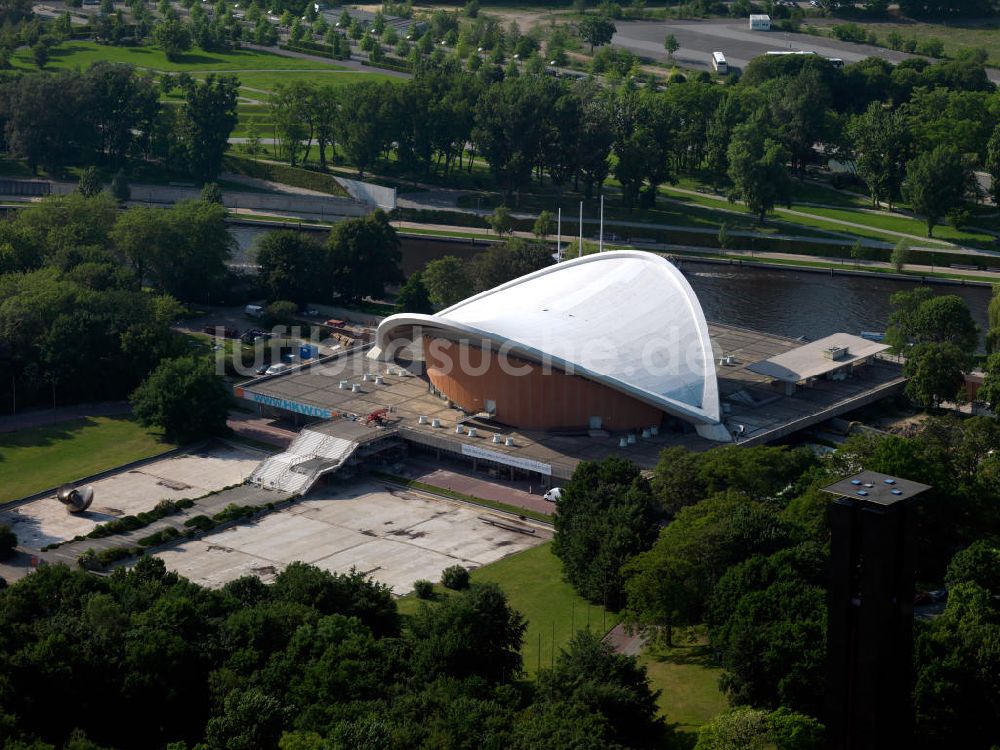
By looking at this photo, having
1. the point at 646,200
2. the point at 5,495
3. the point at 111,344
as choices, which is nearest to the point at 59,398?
the point at 111,344

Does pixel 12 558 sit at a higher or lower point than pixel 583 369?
lower

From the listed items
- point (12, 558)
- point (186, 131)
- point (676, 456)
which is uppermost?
point (186, 131)

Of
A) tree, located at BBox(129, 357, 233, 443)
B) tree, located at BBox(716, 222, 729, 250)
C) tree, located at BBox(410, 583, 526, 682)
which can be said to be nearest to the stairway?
tree, located at BBox(129, 357, 233, 443)

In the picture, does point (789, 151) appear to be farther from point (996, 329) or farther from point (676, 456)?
point (676, 456)

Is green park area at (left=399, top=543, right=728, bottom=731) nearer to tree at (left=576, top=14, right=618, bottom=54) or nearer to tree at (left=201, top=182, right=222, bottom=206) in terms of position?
tree at (left=201, top=182, right=222, bottom=206)

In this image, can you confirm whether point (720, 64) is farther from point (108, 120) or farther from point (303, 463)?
point (303, 463)

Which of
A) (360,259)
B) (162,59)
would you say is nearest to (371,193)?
(360,259)

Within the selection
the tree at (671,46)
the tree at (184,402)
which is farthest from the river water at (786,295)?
the tree at (671,46)
